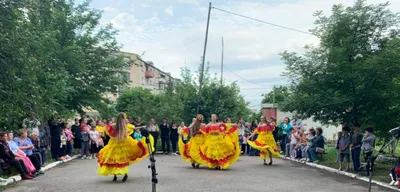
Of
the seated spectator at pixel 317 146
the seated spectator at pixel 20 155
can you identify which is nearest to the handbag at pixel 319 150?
the seated spectator at pixel 317 146

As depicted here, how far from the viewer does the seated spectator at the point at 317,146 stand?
1901 centimetres

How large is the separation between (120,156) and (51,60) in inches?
287

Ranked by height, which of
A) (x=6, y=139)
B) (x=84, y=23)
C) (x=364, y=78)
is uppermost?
(x=84, y=23)

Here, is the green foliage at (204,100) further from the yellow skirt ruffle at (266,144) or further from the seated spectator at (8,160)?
the seated spectator at (8,160)

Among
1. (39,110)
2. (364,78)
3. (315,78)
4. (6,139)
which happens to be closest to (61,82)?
(6,139)

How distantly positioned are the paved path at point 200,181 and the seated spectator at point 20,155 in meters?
0.45

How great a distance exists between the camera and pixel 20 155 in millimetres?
13688

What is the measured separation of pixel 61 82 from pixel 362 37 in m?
12.9

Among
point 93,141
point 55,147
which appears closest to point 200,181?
point 55,147

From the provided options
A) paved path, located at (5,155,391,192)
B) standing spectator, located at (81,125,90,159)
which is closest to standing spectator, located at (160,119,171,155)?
standing spectator, located at (81,125,90,159)

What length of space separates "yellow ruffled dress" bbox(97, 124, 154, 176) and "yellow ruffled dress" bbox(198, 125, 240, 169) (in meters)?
3.90

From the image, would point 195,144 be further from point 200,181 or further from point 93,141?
point 93,141

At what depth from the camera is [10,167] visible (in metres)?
13.6

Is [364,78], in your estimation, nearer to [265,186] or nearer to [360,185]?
[360,185]
